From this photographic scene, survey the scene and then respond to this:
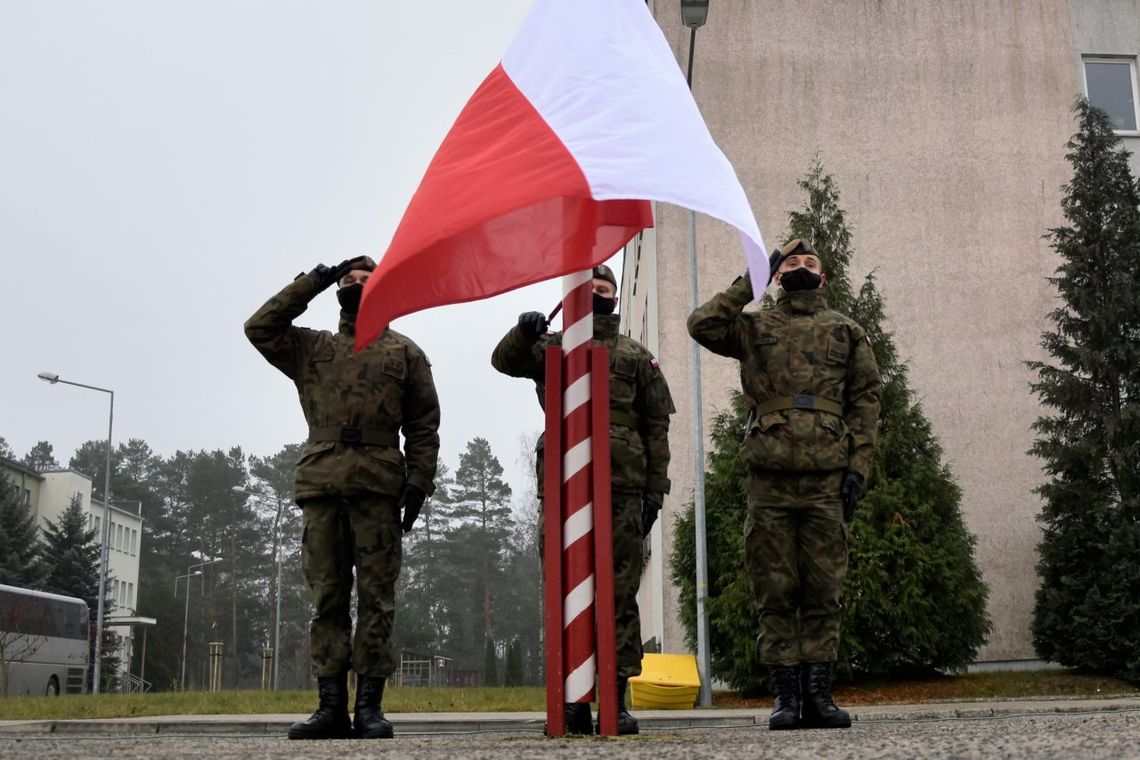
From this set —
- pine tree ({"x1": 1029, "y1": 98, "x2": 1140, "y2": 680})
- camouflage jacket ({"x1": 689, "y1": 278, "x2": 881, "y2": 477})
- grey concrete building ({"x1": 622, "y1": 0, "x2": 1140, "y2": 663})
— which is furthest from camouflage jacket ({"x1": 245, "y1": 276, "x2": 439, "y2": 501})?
grey concrete building ({"x1": 622, "y1": 0, "x2": 1140, "y2": 663})

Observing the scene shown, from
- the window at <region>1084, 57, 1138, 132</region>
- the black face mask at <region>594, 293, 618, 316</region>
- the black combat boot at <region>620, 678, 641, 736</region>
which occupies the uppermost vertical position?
the window at <region>1084, 57, 1138, 132</region>

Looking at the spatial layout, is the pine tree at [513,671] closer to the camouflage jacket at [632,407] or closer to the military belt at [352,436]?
the camouflage jacket at [632,407]

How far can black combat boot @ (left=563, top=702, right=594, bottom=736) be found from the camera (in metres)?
5.25

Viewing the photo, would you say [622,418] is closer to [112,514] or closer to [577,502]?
[577,502]

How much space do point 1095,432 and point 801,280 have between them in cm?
1089

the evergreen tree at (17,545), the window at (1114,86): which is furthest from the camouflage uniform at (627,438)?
the evergreen tree at (17,545)

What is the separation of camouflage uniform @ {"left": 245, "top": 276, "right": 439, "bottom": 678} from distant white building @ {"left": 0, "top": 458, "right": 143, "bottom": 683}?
70.1 metres

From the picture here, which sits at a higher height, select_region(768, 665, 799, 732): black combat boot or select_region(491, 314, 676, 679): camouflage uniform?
select_region(491, 314, 676, 679): camouflage uniform

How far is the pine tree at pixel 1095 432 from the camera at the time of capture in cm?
1480

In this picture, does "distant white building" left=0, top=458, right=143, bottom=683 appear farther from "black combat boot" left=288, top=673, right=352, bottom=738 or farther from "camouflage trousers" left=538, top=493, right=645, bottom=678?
"camouflage trousers" left=538, top=493, right=645, bottom=678

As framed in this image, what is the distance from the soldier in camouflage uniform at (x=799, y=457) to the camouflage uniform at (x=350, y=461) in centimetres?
156

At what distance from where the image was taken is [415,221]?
16.3 ft

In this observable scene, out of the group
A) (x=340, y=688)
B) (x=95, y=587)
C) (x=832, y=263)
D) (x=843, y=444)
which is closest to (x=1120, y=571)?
(x=832, y=263)

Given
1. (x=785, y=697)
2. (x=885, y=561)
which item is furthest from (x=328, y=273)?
(x=885, y=561)
